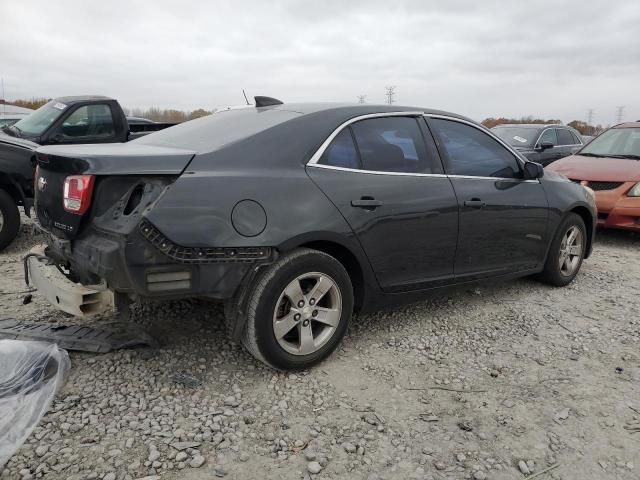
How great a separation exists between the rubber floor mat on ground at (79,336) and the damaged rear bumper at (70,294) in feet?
1.00

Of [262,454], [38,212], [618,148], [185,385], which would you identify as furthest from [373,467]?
[618,148]

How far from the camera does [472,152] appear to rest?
4.06m

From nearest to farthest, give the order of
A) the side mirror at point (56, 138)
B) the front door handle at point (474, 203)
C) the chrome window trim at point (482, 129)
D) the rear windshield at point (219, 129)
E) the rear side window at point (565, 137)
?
the rear windshield at point (219, 129)
the front door handle at point (474, 203)
the chrome window trim at point (482, 129)
the side mirror at point (56, 138)
the rear side window at point (565, 137)

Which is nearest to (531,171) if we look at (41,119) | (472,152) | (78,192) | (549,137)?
(472,152)

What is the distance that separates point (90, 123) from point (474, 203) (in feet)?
20.4

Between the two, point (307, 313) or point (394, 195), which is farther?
point (394, 195)

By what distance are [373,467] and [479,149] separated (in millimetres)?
2627

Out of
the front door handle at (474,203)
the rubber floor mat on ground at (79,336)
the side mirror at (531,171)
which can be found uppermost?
the side mirror at (531,171)

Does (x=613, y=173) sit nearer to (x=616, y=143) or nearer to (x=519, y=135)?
(x=616, y=143)

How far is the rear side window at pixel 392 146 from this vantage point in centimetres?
342

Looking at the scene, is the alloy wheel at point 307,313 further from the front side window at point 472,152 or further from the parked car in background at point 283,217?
the front side window at point 472,152

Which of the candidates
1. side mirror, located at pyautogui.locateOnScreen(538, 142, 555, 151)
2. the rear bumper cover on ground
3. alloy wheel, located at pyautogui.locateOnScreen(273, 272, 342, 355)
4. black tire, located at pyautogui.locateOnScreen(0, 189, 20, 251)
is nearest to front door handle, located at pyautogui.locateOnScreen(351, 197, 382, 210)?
alloy wheel, located at pyautogui.locateOnScreen(273, 272, 342, 355)

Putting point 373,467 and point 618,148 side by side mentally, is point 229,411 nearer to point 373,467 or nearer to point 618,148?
point 373,467

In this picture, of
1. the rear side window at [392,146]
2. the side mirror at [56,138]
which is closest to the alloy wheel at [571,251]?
the rear side window at [392,146]
